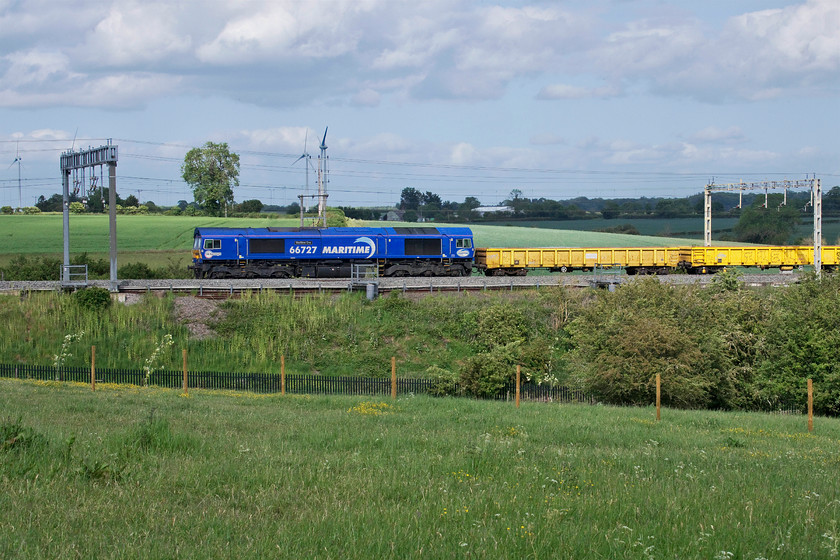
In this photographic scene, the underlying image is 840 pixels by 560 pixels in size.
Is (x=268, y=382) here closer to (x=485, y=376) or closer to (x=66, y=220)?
(x=485, y=376)

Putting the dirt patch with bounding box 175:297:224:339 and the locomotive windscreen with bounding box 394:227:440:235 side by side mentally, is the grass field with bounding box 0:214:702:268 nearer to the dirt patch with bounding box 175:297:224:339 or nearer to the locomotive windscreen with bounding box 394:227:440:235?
the locomotive windscreen with bounding box 394:227:440:235

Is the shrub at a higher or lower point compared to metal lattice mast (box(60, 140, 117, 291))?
lower

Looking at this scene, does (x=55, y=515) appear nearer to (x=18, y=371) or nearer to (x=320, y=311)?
(x=18, y=371)

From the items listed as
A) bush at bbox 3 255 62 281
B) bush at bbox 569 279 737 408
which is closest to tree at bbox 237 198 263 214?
bush at bbox 3 255 62 281

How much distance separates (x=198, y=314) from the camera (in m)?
35.5

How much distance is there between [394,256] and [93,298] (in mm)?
17950

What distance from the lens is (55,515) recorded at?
6660 millimetres

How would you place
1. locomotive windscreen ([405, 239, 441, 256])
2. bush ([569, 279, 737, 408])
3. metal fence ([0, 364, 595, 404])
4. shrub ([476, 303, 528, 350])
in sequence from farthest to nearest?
1. locomotive windscreen ([405, 239, 441, 256])
2. shrub ([476, 303, 528, 350])
3. metal fence ([0, 364, 595, 404])
4. bush ([569, 279, 737, 408])

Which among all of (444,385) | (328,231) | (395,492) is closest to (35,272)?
(328,231)

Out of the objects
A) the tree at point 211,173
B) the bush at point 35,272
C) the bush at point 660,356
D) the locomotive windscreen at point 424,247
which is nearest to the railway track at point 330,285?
the locomotive windscreen at point 424,247

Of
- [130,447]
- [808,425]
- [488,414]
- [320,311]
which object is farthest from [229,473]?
[320,311]

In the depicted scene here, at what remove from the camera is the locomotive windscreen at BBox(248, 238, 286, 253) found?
146 feet

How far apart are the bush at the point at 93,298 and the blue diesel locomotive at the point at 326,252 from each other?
359 inches

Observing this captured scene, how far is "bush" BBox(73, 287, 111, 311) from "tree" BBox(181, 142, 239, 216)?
54.1 metres
